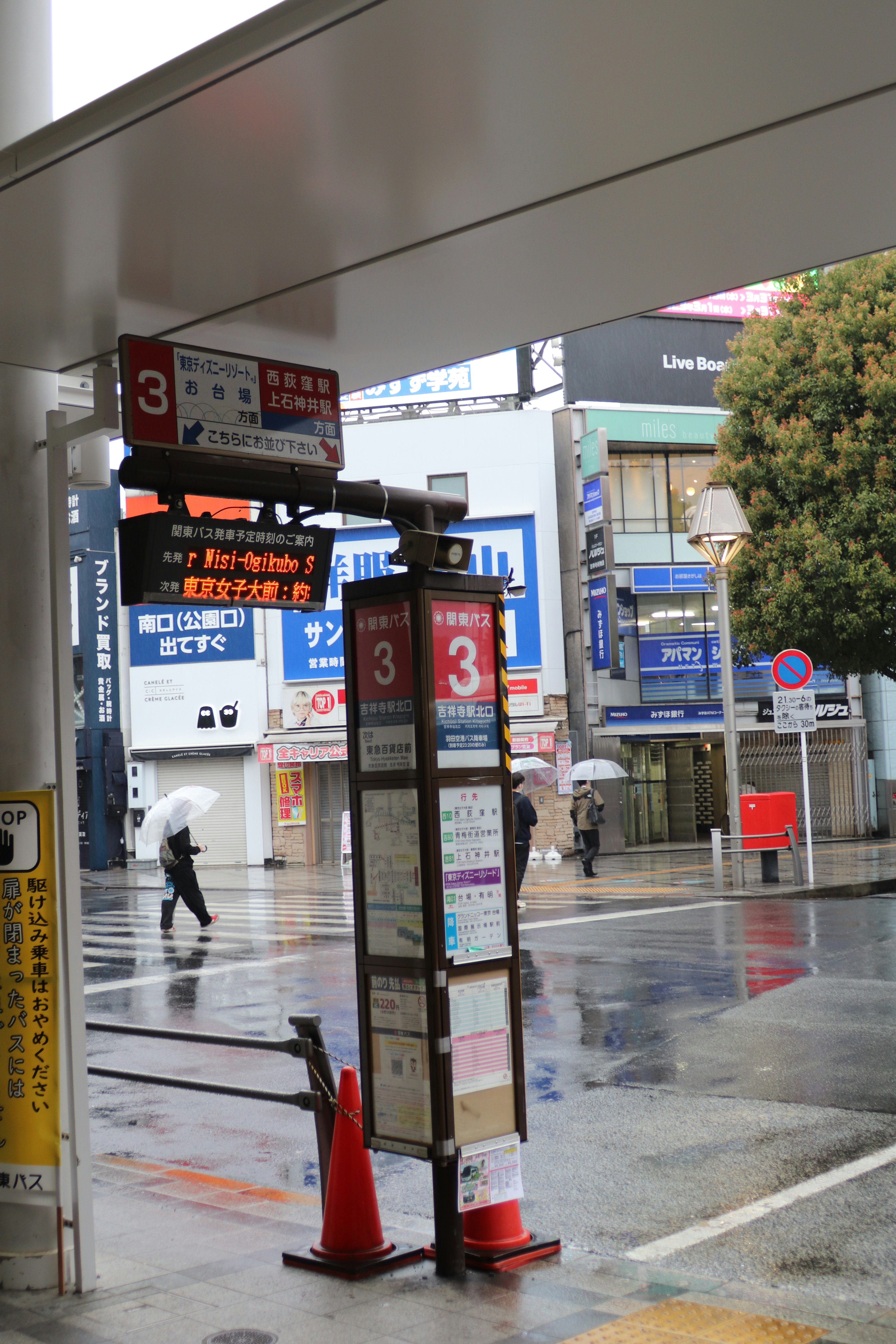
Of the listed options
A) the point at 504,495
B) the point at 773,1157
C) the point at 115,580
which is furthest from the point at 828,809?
the point at 773,1157

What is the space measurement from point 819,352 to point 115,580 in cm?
2052

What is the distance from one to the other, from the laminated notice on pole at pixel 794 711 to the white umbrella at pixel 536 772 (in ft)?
15.9

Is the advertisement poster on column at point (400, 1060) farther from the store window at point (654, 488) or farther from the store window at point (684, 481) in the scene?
the store window at point (684, 481)

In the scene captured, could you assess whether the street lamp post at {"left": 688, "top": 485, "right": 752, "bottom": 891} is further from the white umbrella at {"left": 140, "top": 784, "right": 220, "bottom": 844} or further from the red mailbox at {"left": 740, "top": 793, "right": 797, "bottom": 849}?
the white umbrella at {"left": 140, "top": 784, "right": 220, "bottom": 844}

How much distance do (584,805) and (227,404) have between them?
61.9 ft

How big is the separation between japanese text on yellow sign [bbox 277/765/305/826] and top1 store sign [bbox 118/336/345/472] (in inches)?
1133

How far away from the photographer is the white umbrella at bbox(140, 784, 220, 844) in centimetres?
1764

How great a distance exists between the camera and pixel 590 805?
2352 cm

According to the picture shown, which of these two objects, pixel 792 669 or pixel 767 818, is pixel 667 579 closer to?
pixel 792 669

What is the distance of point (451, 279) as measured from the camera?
5266mm

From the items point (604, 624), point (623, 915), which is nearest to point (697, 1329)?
point (623, 915)

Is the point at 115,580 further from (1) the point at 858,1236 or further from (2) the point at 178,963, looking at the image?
(1) the point at 858,1236

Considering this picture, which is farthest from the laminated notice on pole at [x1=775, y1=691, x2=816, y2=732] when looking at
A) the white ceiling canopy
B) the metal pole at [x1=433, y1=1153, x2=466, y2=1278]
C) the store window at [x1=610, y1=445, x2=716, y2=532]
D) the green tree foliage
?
the metal pole at [x1=433, y1=1153, x2=466, y2=1278]

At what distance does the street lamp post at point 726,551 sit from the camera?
2061cm
